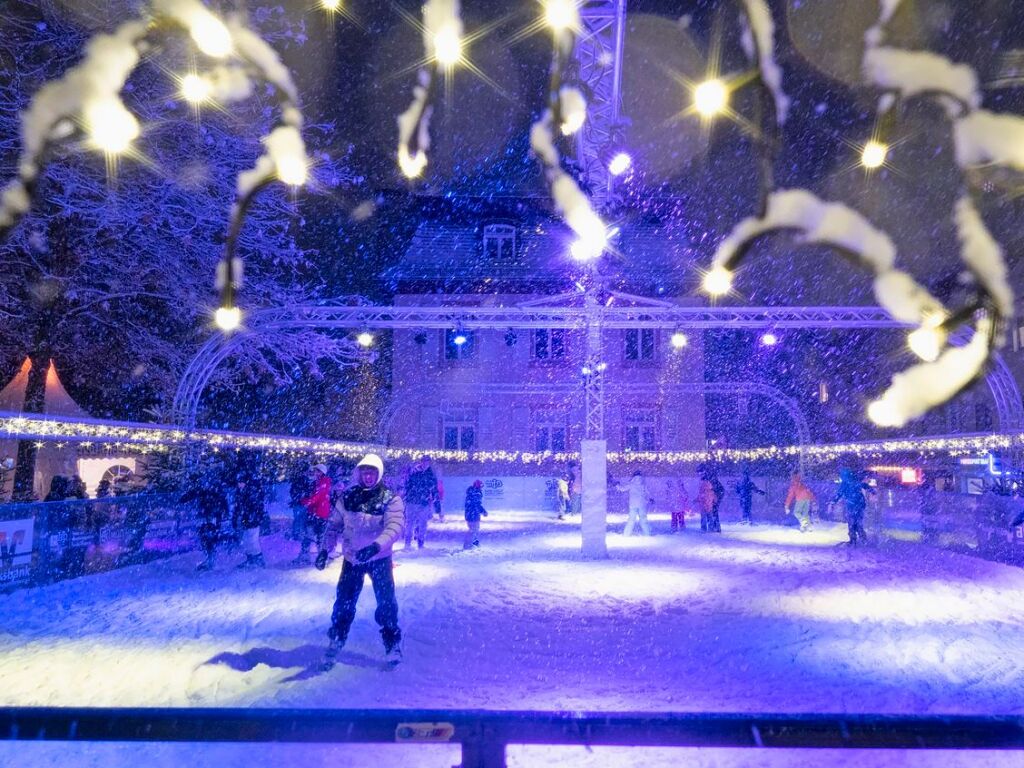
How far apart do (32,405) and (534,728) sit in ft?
59.1

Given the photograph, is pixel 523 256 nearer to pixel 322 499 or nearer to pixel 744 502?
pixel 744 502

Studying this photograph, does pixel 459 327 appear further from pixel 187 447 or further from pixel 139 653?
pixel 139 653

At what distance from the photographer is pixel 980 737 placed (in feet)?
5.53

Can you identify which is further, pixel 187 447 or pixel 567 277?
pixel 567 277

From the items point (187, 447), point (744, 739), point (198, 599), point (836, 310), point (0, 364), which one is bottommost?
point (198, 599)

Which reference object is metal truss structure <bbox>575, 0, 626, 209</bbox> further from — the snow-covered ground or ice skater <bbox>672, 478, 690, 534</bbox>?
ice skater <bbox>672, 478, 690, 534</bbox>

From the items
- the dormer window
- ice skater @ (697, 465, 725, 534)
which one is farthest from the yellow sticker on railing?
the dormer window

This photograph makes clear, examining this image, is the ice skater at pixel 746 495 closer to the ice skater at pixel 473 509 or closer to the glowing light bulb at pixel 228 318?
the ice skater at pixel 473 509

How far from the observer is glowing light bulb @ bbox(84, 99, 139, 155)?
1287 centimetres

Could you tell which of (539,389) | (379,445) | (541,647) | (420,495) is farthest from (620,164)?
(539,389)

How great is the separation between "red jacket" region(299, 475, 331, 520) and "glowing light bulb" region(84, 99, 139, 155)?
7.38m

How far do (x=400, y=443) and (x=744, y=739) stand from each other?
2976 cm

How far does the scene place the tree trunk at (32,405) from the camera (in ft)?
51.2

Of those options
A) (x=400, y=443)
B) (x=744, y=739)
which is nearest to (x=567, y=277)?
(x=400, y=443)
